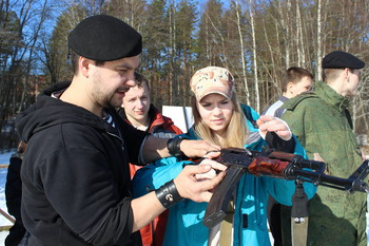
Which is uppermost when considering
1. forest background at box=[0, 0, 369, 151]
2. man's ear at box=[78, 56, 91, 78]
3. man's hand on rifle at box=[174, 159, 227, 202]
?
forest background at box=[0, 0, 369, 151]

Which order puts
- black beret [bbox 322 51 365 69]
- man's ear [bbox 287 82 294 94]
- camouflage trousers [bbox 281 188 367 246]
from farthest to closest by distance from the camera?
1. man's ear [bbox 287 82 294 94]
2. black beret [bbox 322 51 365 69]
3. camouflage trousers [bbox 281 188 367 246]

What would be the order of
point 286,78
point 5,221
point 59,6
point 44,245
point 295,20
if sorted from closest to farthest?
point 44,245, point 286,78, point 5,221, point 295,20, point 59,6

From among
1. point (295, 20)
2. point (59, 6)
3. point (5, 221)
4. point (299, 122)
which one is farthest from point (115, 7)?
point (299, 122)

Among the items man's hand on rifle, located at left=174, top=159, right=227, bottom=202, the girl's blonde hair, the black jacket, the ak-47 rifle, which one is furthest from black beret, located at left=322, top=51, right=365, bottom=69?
the black jacket

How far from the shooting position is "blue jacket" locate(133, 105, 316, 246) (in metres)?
1.68

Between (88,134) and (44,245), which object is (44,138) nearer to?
(88,134)

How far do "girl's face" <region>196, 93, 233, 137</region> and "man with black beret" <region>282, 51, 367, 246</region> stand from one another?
78 cm

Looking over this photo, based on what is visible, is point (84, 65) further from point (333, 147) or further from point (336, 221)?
point (336, 221)

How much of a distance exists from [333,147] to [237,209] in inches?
47.3

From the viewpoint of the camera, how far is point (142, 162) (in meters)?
1.89

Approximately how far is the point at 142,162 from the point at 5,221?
14.7 ft

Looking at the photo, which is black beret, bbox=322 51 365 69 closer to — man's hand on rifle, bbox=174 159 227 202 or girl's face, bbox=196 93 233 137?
girl's face, bbox=196 93 233 137

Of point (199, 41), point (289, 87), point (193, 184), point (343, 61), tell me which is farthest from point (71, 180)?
point (199, 41)

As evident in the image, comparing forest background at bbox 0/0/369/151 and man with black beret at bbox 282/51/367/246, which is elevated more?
forest background at bbox 0/0/369/151
